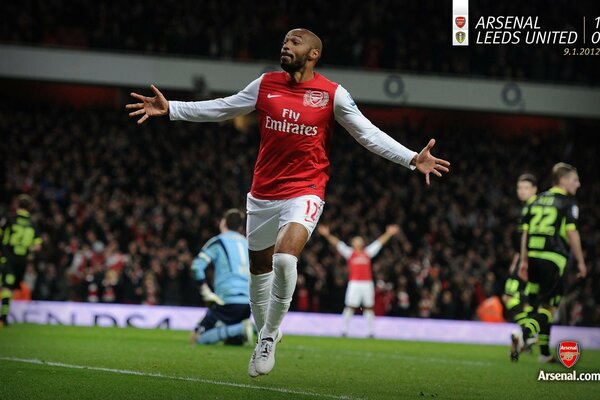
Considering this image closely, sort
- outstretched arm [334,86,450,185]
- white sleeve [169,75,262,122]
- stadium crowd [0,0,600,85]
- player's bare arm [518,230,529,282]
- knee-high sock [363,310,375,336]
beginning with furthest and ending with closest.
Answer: stadium crowd [0,0,600,85]
knee-high sock [363,310,375,336]
player's bare arm [518,230,529,282]
white sleeve [169,75,262,122]
outstretched arm [334,86,450,185]

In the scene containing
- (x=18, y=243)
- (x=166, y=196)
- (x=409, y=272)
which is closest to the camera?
(x=18, y=243)

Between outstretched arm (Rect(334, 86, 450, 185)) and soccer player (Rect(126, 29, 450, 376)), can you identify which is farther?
soccer player (Rect(126, 29, 450, 376))

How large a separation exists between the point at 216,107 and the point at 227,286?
19.4 ft

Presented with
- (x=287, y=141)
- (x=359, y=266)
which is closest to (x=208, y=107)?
(x=287, y=141)

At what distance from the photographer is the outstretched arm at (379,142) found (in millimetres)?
7172

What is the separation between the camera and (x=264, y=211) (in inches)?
307

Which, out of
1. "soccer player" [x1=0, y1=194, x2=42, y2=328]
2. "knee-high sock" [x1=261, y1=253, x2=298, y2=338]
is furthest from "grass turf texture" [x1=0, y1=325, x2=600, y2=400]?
"soccer player" [x1=0, y1=194, x2=42, y2=328]

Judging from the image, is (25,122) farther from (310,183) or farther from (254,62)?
(310,183)

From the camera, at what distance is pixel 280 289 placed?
7484mm

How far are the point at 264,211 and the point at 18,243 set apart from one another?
9.17m

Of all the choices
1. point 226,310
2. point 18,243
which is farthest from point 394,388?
point 18,243

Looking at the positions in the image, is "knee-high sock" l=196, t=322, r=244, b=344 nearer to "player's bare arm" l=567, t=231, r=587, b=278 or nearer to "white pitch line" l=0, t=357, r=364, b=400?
"white pitch line" l=0, t=357, r=364, b=400

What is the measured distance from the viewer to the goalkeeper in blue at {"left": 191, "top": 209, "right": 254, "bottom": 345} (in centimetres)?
1330

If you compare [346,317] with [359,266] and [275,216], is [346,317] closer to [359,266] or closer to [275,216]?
[359,266]
